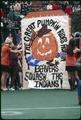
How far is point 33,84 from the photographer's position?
673 inches

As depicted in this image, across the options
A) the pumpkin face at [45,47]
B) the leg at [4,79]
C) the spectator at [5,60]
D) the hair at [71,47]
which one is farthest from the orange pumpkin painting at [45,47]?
the leg at [4,79]

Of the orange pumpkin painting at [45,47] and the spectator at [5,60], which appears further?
the orange pumpkin painting at [45,47]

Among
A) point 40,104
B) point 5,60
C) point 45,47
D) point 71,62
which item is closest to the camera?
point 40,104

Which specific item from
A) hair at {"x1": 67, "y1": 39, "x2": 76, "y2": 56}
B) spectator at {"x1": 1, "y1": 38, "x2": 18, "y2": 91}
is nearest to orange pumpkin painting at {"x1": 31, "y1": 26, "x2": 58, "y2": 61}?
hair at {"x1": 67, "y1": 39, "x2": 76, "y2": 56}

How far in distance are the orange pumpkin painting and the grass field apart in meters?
1.04

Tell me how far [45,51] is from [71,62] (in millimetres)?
853

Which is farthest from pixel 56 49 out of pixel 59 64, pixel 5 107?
pixel 5 107

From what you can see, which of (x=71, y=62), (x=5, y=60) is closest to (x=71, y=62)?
(x=71, y=62)

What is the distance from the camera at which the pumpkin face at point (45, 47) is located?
1689 cm

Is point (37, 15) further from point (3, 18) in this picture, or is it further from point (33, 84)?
point (3, 18)

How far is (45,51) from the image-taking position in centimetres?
1692

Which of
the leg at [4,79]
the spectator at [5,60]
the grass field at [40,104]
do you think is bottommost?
the grass field at [40,104]

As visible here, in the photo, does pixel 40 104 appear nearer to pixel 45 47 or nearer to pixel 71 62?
pixel 71 62

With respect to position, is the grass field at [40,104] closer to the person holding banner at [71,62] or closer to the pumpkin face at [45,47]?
the person holding banner at [71,62]
